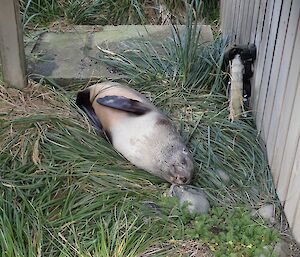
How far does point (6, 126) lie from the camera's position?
124 inches

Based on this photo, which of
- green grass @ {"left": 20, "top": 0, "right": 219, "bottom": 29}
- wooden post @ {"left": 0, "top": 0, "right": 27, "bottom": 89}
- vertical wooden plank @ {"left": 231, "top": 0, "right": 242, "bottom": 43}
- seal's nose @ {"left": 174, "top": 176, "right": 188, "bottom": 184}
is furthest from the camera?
green grass @ {"left": 20, "top": 0, "right": 219, "bottom": 29}

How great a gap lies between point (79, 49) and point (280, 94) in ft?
6.61

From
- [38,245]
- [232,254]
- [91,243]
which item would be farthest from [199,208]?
[38,245]

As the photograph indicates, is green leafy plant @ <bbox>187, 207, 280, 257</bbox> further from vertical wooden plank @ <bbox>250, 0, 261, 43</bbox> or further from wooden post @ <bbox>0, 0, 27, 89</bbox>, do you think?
wooden post @ <bbox>0, 0, 27, 89</bbox>

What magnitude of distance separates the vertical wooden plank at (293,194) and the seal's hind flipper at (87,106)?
1226 millimetres

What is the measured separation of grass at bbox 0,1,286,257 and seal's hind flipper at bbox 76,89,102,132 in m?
0.04

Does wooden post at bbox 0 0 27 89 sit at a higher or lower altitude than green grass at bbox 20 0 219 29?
higher

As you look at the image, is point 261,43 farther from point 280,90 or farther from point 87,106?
point 87,106

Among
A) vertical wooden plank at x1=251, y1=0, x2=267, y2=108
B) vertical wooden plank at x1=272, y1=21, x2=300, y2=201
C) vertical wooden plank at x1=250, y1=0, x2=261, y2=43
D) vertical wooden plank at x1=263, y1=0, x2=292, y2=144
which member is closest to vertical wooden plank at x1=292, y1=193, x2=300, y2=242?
vertical wooden plank at x1=272, y1=21, x2=300, y2=201

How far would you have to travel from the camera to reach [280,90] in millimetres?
2773

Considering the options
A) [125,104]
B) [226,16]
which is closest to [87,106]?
[125,104]

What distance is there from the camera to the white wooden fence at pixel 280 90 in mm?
2529

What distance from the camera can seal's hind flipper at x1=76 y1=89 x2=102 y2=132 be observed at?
10.8ft

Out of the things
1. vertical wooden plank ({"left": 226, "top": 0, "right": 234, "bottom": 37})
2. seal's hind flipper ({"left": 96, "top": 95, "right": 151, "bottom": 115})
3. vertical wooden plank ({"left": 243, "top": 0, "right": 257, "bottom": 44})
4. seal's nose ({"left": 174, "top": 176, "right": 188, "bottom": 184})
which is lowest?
seal's nose ({"left": 174, "top": 176, "right": 188, "bottom": 184})
